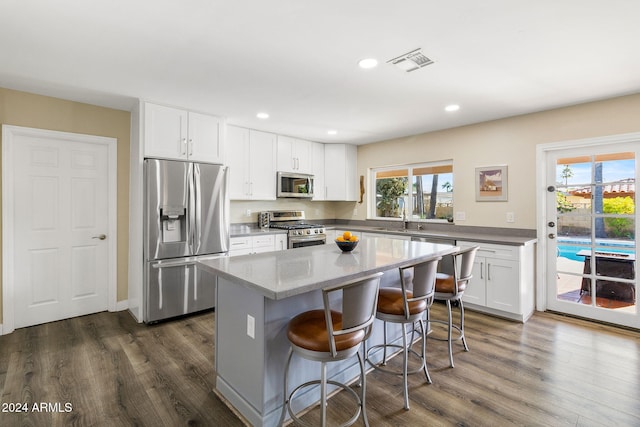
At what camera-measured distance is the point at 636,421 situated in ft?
6.09

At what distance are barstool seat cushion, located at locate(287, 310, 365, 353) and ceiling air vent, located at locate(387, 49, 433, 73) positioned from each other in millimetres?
1942

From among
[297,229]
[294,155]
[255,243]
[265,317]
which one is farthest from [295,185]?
[265,317]

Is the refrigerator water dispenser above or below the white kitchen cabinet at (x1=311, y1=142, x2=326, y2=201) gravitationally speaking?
below

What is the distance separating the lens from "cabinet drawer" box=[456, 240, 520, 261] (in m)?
3.37

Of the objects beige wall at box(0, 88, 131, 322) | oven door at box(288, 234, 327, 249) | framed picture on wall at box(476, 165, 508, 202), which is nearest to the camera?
beige wall at box(0, 88, 131, 322)

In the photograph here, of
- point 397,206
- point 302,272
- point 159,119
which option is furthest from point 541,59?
point 159,119

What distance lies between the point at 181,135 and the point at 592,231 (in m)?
4.71

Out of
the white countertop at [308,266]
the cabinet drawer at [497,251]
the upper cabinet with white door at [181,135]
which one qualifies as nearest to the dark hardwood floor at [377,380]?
the cabinet drawer at [497,251]

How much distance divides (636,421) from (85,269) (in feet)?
16.1

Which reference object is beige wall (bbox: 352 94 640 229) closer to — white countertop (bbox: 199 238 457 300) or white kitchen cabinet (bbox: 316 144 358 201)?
white kitchen cabinet (bbox: 316 144 358 201)

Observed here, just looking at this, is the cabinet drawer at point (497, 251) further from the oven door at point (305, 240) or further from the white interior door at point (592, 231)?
the oven door at point (305, 240)

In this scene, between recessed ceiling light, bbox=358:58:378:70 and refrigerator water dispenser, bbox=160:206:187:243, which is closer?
recessed ceiling light, bbox=358:58:378:70

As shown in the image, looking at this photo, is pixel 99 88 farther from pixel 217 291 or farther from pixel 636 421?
pixel 636 421

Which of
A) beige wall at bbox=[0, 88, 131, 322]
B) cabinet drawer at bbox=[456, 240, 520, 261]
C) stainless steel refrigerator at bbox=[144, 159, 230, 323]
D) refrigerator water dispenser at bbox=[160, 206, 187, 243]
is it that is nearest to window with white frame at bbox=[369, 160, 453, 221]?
cabinet drawer at bbox=[456, 240, 520, 261]
